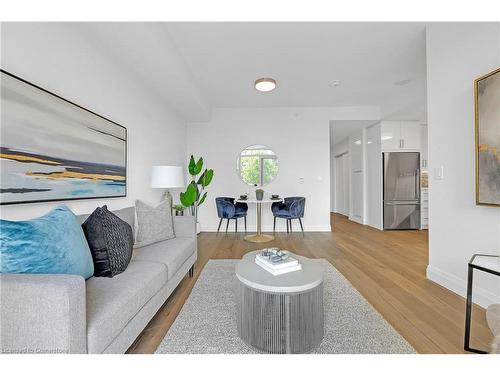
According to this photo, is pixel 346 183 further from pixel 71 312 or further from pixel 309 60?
pixel 71 312

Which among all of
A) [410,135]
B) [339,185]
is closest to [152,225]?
[410,135]

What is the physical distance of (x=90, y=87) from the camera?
2057mm

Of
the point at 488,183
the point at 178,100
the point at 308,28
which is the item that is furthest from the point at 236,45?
the point at 488,183

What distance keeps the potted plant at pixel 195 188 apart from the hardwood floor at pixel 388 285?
2.19 feet

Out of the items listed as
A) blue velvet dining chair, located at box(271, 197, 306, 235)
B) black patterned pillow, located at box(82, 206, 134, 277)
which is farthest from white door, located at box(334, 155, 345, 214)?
black patterned pillow, located at box(82, 206, 134, 277)

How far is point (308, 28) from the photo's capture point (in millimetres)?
2354

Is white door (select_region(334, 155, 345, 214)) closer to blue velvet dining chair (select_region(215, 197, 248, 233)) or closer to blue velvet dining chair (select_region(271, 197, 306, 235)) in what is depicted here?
blue velvet dining chair (select_region(271, 197, 306, 235))

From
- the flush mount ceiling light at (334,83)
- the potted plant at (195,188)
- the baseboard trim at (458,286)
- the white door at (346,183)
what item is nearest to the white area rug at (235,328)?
the baseboard trim at (458,286)

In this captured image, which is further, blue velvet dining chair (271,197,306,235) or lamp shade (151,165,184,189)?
blue velvet dining chair (271,197,306,235)

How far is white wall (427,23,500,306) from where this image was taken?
178cm

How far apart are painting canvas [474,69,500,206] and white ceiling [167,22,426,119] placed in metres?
1.10

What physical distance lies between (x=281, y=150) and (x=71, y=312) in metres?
4.61
